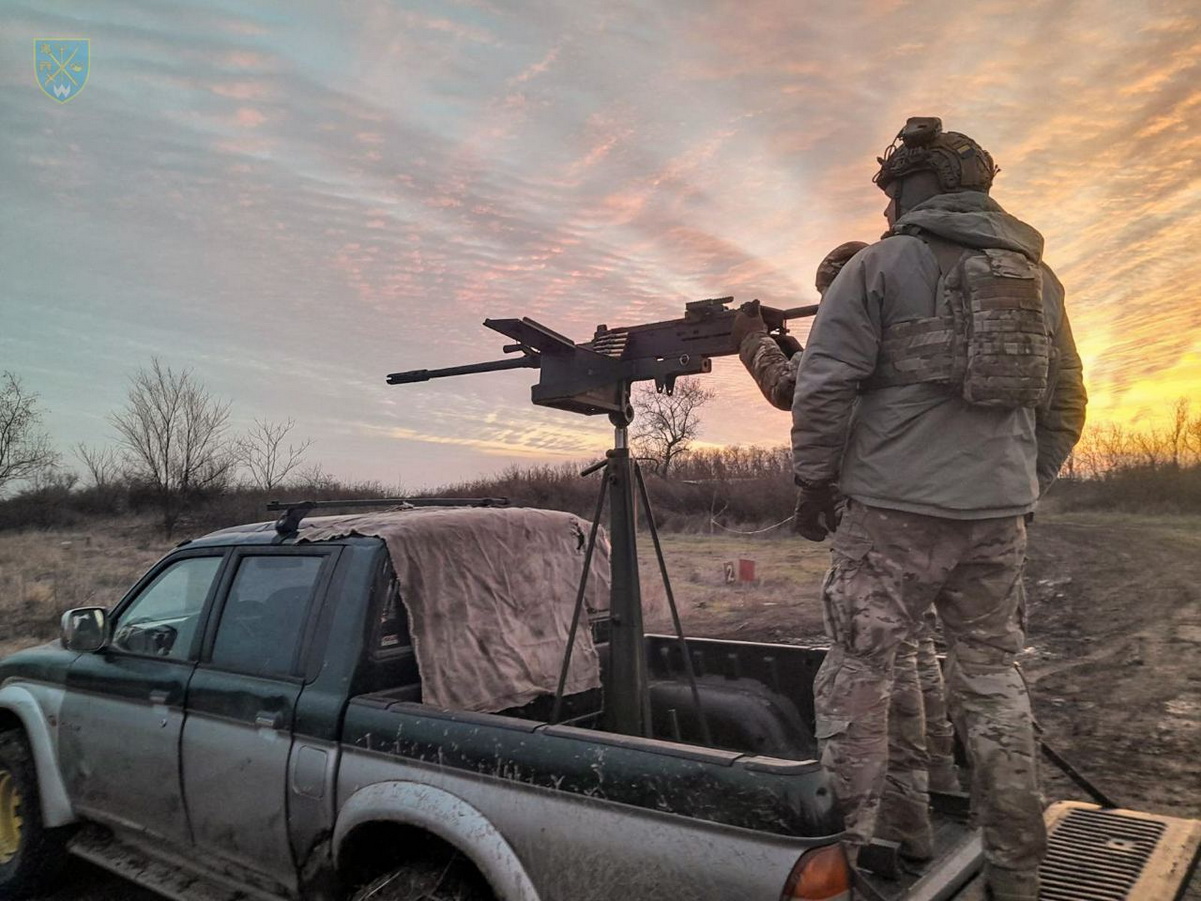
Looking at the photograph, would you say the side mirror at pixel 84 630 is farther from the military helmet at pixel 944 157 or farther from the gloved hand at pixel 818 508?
the military helmet at pixel 944 157

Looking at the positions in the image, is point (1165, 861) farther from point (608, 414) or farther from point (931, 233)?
point (608, 414)

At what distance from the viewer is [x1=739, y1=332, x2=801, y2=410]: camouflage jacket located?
293cm

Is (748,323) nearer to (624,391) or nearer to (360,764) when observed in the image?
(624,391)

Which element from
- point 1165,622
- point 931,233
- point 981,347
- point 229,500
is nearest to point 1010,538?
point 981,347

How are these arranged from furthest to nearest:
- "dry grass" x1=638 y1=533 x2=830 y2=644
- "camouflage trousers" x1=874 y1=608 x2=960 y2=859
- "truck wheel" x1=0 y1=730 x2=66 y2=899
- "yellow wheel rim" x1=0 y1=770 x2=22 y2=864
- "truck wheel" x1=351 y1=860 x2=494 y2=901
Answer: "dry grass" x1=638 y1=533 x2=830 y2=644
"yellow wheel rim" x1=0 y1=770 x2=22 y2=864
"truck wheel" x1=0 y1=730 x2=66 y2=899
"camouflage trousers" x1=874 y1=608 x2=960 y2=859
"truck wheel" x1=351 y1=860 x2=494 y2=901

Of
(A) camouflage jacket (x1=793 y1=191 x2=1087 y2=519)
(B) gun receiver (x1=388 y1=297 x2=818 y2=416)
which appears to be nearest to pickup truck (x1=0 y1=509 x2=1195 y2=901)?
(B) gun receiver (x1=388 y1=297 x2=818 y2=416)

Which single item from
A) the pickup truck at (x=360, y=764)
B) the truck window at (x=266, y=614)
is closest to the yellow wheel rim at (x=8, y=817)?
the pickup truck at (x=360, y=764)

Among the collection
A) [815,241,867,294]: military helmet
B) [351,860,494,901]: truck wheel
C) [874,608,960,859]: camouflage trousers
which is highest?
[815,241,867,294]: military helmet

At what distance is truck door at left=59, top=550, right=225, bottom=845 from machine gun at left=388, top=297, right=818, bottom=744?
4.85 ft

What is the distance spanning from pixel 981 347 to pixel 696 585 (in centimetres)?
1250

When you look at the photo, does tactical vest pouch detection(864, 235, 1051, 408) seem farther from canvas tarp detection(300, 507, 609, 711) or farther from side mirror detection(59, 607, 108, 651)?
side mirror detection(59, 607, 108, 651)

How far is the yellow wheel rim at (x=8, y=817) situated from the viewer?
380 cm

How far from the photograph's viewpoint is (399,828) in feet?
7.92

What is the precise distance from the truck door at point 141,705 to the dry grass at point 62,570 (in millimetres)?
9212
